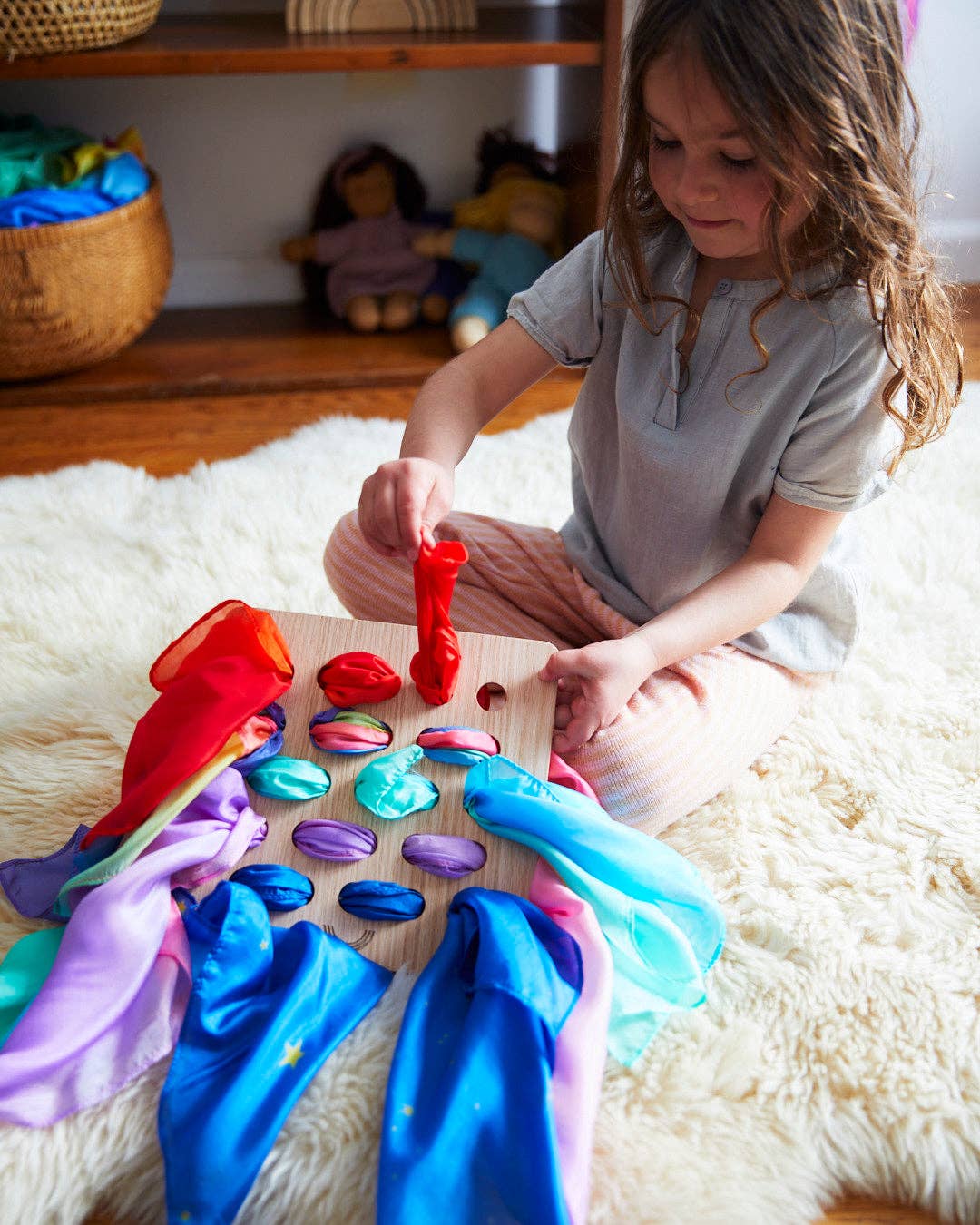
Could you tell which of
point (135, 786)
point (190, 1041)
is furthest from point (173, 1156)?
point (135, 786)

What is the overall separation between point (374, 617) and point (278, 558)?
0.26 m

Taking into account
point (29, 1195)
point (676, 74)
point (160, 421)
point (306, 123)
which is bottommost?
point (160, 421)

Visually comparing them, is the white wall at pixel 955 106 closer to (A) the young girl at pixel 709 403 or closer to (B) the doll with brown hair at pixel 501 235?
(B) the doll with brown hair at pixel 501 235

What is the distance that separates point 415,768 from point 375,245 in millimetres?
1229

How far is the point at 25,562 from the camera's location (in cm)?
115

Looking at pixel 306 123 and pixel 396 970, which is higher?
pixel 306 123

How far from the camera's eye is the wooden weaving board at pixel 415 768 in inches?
27.4

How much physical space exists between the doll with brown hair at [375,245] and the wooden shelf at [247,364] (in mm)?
39

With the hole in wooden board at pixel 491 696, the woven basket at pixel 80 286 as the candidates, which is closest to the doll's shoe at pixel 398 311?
the woven basket at pixel 80 286

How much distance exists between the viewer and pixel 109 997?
65cm

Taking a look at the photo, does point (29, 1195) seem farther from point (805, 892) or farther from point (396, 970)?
point (805, 892)

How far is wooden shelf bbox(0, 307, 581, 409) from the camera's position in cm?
158

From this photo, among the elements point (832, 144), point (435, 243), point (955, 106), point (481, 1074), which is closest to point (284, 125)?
point (435, 243)

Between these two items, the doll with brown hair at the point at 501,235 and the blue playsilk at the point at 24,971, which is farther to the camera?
the doll with brown hair at the point at 501,235
